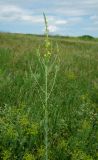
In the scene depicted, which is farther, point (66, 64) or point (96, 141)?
point (66, 64)

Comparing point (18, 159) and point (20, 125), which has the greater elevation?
point (20, 125)

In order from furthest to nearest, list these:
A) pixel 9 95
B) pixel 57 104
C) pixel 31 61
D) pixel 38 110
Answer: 1. pixel 31 61
2. pixel 9 95
3. pixel 57 104
4. pixel 38 110

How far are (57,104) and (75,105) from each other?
0.51 m

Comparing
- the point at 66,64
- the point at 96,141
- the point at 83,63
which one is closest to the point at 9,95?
the point at 96,141

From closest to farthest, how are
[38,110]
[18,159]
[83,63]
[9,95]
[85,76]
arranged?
[18,159] → [38,110] → [9,95] → [85,76] → [83,63]

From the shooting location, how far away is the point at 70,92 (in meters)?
7.94

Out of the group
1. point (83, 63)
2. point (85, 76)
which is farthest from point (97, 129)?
point (83, 63)

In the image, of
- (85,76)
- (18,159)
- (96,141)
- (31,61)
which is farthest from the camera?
(31,61)

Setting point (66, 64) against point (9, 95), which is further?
point (66, 64)

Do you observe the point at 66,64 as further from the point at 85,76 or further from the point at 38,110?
the point at 38,110

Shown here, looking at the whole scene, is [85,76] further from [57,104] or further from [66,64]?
[57,104]

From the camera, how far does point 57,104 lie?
7.06 metres

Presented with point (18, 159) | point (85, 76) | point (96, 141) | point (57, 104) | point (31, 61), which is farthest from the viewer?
point (31, 61)

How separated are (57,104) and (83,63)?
264 inches
